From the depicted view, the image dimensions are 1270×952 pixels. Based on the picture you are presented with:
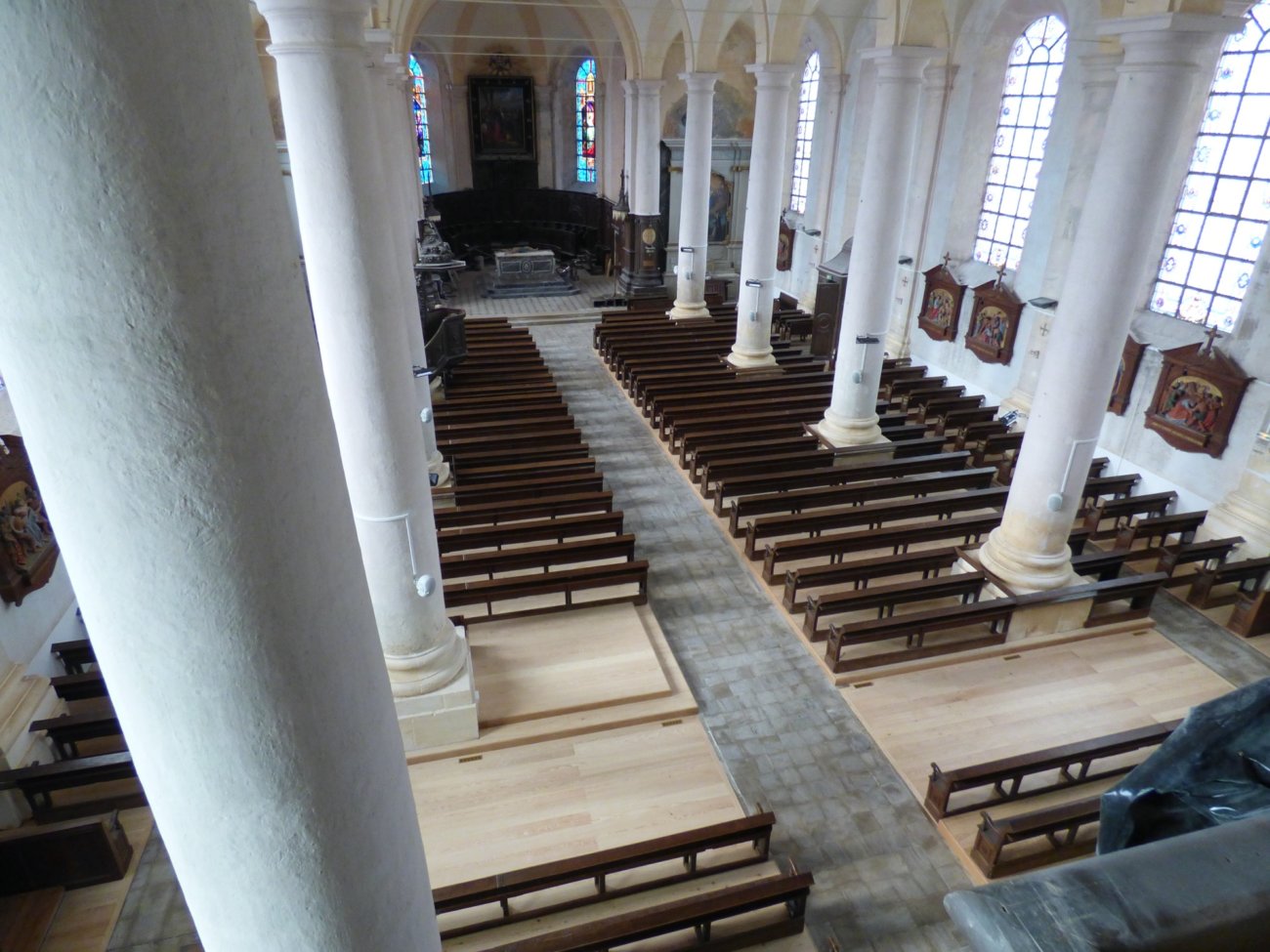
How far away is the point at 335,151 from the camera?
15.0ft

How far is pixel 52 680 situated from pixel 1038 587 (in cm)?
931

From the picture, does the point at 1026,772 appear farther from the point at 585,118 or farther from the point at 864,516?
the point at 585,118

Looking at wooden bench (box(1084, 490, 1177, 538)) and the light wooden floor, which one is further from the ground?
wooden bench (box(1084, 490, 1177, 538))

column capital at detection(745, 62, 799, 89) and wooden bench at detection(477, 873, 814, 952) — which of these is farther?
column capital at detection(745, 62, 799, 89)

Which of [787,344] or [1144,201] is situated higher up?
[1144,201]

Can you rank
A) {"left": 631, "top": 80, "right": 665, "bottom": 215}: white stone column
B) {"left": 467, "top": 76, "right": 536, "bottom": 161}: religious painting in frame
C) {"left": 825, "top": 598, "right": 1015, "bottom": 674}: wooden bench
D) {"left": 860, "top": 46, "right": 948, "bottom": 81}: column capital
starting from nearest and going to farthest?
1. {"left": 825, "top": 598, "right": 1015, "bottom": 674}: wooden bench
2. {"left": 860, "top": 46, "right": 948, "bottom": 81}: column capital
3. {"left": 631, "top": 80, "right": 665, "bottom": 215}: white stone column
4. {"left": 467, "top": 76, "right": 536, "bottom": 161}: religious painting in frame

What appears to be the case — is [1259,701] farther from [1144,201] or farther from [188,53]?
[1144,201]

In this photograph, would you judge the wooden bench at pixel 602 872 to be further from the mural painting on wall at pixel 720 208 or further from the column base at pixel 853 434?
the mural painting on wall at pixel 720 208

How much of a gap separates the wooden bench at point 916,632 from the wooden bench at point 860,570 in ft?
2.50

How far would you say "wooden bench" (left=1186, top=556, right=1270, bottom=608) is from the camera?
8.66 meters

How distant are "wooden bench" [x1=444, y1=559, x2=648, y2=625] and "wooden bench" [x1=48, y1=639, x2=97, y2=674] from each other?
3342 millimetres

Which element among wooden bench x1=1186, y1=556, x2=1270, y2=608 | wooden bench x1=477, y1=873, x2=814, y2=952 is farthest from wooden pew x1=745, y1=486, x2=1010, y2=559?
wooden bench x1=477, y1=873, x2=814, y2=952

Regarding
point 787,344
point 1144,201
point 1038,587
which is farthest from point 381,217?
point 787,344

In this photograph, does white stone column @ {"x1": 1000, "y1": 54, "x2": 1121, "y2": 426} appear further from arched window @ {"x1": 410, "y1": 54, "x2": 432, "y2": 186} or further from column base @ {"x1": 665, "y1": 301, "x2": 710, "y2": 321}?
arched window @ {"x1": 410, "y1": 54, "x2": 432, "y2": 186}
